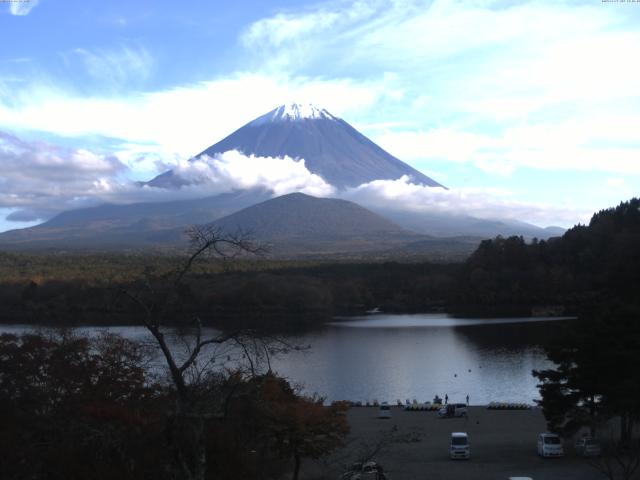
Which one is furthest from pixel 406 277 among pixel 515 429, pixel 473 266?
pixel 515 429

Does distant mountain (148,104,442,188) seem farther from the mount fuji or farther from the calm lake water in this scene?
the calm lake water

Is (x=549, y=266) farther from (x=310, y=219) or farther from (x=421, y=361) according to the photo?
(x=310, y=219)

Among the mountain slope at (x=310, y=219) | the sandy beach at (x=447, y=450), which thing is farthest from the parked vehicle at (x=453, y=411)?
the mountain slope at (x=310, y=219)

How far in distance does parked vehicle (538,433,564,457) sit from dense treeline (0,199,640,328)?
25.1 meters

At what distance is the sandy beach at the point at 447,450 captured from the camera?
1041 centimetres

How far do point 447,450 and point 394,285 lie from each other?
4079cm

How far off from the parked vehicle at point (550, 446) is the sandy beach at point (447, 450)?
0.11 meters

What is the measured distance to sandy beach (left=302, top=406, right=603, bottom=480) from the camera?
34.1 ft

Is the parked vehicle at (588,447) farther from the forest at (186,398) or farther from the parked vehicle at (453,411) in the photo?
the parked vehicle at (453,411)

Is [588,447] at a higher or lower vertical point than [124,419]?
lower

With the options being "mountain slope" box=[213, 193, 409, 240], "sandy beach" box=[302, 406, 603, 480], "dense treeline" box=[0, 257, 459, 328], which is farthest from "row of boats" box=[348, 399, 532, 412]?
"mountain slope" box=[213, 193, 409, 240]

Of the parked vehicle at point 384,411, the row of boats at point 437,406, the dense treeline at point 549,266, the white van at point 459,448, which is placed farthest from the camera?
the dense treeline at point 549,266

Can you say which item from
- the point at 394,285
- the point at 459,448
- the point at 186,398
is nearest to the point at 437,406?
the point at 459,448

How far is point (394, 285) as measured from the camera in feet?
175
